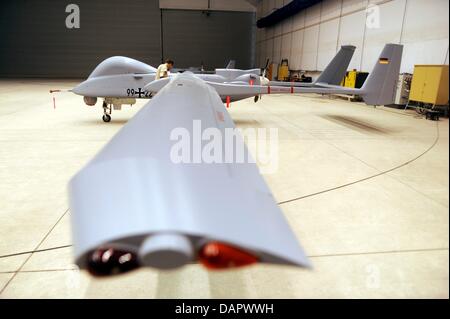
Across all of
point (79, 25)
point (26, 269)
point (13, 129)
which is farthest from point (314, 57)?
point (79, 25)

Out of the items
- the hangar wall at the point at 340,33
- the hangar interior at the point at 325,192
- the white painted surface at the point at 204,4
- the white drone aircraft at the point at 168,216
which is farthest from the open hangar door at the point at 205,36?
the white drone aircraft at the point at 168,216

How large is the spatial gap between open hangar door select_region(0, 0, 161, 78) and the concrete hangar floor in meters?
35.9

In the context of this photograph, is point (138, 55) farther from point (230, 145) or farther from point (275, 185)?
point (230, 145)

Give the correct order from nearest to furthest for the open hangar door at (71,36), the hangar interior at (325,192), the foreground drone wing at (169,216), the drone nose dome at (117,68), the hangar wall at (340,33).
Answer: the foreground drone wing at (169,216)
the hangar interior at (325,192)
the drone nose dome at (117,68)
the hangar wall at (340,33)
the open hangar door at (71,36)

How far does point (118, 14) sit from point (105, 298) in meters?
43.8

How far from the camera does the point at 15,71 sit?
39.8m

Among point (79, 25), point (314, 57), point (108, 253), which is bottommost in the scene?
point (108, 253)

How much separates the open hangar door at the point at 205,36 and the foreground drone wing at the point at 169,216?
141ft

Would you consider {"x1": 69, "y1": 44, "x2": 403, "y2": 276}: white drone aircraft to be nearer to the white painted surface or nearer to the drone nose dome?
the drone nose dome

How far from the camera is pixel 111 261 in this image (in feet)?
2.77

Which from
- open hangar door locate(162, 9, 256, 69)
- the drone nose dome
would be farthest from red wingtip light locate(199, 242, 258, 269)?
open hangar door locate(162, 9, 256, 69)

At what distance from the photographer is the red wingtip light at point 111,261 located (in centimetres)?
84

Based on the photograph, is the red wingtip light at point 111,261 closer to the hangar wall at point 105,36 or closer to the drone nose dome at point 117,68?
the drone nose dome at point 117,68

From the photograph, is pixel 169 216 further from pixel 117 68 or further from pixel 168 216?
pixel 117 68
